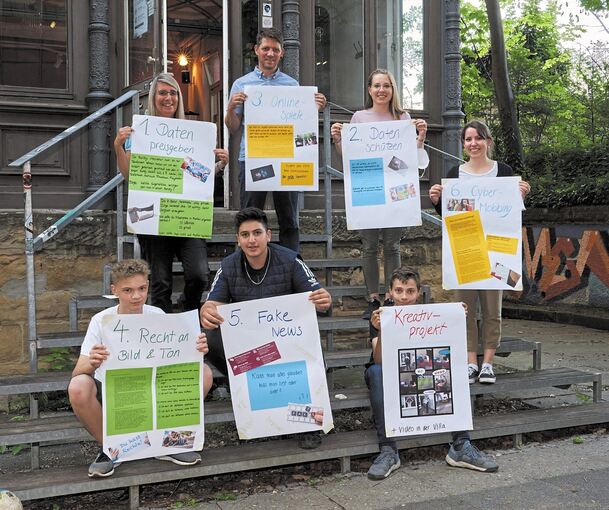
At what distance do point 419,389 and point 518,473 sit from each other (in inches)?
29.0

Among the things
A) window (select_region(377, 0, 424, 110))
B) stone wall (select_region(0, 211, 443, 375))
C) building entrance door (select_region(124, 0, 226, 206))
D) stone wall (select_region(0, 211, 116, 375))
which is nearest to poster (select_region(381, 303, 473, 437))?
stone wall (select_region(0, 211, 443, 375))

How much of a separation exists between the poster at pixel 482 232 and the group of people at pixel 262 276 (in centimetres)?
11

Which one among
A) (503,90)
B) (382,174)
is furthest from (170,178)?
(503,90)

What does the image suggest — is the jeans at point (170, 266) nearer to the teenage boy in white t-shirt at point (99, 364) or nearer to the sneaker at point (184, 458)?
the teenage boy in white t-shirt at point (99, 364)

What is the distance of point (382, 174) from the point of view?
17.1 feet

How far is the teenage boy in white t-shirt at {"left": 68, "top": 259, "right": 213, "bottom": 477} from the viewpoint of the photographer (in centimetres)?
351

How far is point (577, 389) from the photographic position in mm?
5934

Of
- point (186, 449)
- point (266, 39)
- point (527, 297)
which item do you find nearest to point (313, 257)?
point (266, 39)

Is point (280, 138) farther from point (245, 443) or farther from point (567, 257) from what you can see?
point (567, 257)

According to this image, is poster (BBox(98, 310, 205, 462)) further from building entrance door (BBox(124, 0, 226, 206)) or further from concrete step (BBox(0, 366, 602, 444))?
building entrance door (BBox(124, 0, 226, 206))

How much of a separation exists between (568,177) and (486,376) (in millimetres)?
8661

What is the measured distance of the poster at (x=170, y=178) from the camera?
4.63 m

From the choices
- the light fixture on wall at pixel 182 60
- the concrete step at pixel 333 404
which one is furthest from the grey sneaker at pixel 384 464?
the light fixture on wall at pixel 182 60

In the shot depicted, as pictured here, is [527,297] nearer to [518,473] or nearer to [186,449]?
[518,473]
